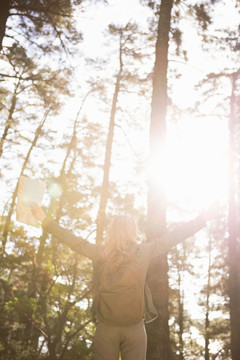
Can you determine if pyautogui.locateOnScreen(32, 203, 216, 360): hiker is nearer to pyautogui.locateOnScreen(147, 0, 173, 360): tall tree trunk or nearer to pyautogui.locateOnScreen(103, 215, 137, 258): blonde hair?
pyautogui.locateOnScreen(103, 215, 137, 258): blonde hair

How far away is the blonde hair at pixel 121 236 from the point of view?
2.94 metres

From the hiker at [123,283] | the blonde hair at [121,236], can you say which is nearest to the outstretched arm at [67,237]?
the hiker at [123,283]

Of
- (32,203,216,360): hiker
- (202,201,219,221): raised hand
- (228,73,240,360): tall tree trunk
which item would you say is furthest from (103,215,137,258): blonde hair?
(228,73,240,360): tall tree trunk

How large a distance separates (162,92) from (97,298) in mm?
4267

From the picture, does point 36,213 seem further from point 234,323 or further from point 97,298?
point 234,323

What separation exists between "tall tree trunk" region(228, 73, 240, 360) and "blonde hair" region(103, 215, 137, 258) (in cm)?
1156

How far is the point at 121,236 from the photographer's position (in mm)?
2951

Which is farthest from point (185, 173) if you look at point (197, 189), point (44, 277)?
point (44, 277)

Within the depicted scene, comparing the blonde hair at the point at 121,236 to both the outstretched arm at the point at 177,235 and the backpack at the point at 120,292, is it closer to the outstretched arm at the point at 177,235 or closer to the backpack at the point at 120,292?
the backpack at the point at 120,292

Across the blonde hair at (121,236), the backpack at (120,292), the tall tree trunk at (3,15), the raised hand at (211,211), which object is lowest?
the backpack at (120,292)

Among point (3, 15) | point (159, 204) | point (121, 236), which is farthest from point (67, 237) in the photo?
point (3, 15)

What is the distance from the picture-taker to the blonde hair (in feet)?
9.64

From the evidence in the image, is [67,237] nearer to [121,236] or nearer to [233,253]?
[121,236]

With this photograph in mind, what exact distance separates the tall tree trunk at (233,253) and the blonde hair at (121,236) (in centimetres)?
1156
